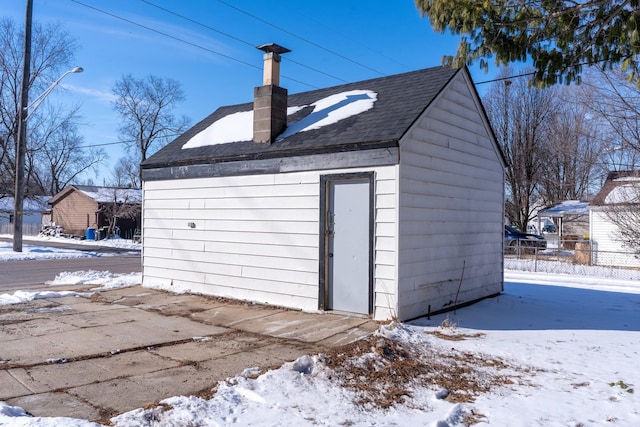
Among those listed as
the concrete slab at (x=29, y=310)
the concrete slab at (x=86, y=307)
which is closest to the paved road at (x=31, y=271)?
the concrete slab at (x=29, y=310)

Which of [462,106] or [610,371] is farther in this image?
[462,106]

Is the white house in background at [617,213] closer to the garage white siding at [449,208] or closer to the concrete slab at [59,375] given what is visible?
the garage white siding at [449,208]

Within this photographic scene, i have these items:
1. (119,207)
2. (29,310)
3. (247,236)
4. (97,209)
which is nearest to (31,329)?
(29,310)

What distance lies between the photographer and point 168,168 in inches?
425

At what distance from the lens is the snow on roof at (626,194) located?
18611 mm

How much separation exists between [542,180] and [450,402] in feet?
116

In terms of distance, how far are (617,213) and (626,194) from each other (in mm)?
1055

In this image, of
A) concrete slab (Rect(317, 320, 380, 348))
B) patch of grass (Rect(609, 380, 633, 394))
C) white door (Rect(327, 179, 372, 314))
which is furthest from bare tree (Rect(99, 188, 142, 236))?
patch of grass (Rect(609, 380, 633, 394))

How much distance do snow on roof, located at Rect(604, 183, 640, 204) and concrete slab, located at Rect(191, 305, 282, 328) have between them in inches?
646

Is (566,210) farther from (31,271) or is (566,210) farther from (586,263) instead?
(31,271)

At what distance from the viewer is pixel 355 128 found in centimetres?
816

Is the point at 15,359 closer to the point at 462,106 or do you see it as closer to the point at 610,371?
the point at 610,371

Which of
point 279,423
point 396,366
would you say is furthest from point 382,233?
point 279,423

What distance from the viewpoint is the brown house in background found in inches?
1506
